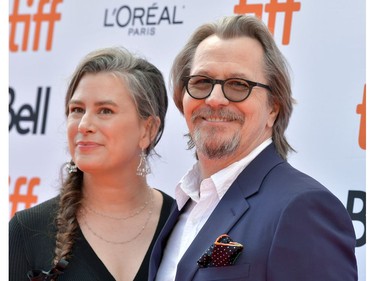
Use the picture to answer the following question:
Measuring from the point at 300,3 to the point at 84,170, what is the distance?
1193mm

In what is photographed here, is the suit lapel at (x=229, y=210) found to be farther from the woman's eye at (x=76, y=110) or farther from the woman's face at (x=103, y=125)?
the woman's eye at (x=76, y=110)

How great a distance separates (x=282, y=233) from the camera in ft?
6.02

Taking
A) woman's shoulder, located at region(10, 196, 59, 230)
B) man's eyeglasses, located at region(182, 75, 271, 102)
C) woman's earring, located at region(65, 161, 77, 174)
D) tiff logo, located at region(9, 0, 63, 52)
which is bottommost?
woman's shoulder, located at region(10, 196, 59, 230)

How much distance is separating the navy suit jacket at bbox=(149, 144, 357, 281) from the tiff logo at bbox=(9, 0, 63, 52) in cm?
191

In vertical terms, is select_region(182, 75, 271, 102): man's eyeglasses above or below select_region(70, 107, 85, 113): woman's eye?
above

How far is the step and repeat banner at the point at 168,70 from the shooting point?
2.81 meters

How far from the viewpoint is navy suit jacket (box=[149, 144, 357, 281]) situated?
180 centimetres

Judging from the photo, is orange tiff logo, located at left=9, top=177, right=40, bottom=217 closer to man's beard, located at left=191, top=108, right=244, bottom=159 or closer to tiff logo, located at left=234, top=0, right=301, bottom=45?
tiff logo, located at left=234, top=0, right=301, bottom=45

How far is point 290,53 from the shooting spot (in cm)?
296

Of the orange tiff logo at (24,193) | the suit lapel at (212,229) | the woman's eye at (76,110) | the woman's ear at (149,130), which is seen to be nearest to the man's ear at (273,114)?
the suit lapel at (212,229)

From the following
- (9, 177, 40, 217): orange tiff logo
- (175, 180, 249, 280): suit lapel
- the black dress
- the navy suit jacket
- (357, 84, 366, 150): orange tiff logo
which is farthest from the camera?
(9, 177, 40, 217): orange tiff logo

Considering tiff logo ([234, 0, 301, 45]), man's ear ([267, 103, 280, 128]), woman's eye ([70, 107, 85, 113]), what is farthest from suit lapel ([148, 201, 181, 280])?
tiff logo ([234, 0, 301, 45])

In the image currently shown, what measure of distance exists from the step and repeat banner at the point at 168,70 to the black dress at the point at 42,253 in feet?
2.31
